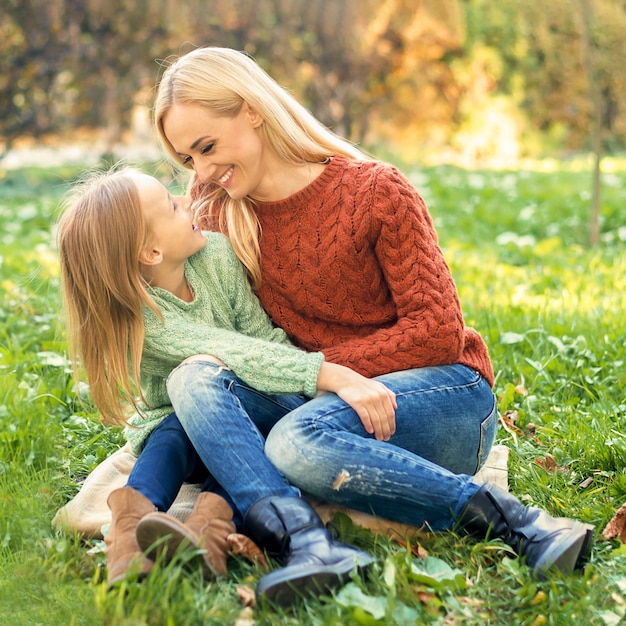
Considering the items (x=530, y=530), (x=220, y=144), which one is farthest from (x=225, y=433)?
(x=220, y=144)

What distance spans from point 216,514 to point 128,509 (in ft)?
0.63

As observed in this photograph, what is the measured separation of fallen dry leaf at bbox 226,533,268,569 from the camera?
1.79 m

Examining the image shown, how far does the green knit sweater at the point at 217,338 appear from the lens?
209 centimetres

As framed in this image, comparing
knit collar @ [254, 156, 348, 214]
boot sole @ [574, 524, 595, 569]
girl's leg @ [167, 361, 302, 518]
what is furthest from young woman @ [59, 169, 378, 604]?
boot sole @ [574, 524, 595, 569]

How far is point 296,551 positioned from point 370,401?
45cm

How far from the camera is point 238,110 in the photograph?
2.26 meters

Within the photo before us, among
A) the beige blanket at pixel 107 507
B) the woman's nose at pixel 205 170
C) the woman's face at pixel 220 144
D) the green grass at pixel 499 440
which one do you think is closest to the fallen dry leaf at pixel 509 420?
the green grass at pixel 499 440

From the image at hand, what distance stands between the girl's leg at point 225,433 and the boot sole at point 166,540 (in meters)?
0.17

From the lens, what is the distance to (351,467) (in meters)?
1.88

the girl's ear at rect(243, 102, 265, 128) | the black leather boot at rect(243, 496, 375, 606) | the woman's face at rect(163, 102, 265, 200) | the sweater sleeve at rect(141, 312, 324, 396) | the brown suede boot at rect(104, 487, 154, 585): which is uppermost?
the girl's ear at rect(243, 102, 265, 128)

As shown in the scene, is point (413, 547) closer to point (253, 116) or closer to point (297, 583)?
point (297, 583)

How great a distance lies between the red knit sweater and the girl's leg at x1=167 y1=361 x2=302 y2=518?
0.35 m

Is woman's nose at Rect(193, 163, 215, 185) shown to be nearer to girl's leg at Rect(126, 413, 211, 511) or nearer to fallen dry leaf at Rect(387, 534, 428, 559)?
girl's leg at Rect(126, 413, 211, 511)

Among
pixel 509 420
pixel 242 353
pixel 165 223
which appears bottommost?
pixel 509 420
